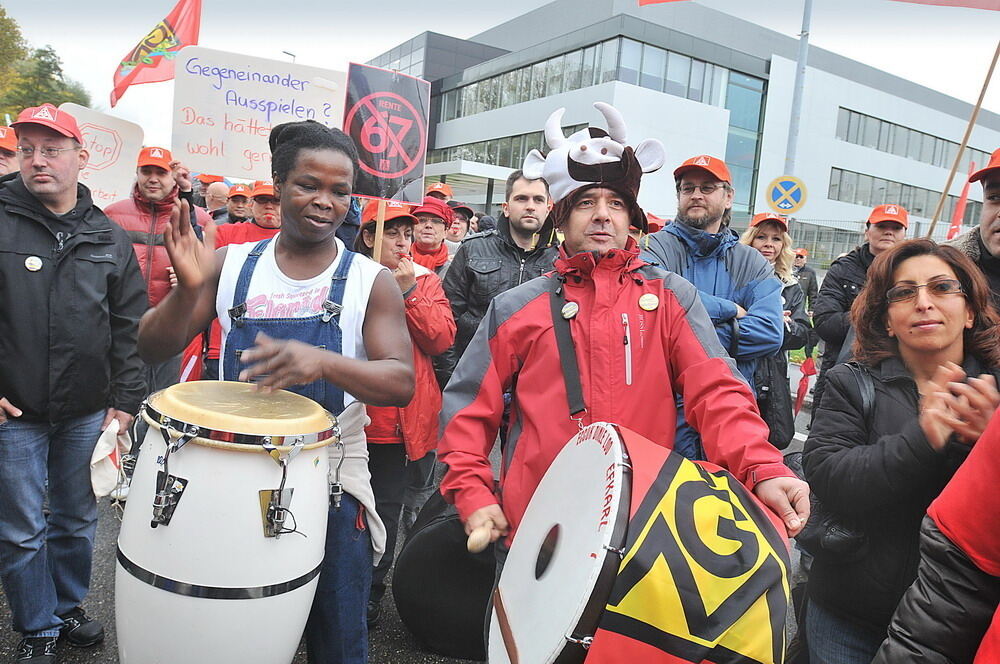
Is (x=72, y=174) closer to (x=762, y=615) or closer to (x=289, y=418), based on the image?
(x=289, y=418)

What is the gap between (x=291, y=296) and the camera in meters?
2.24

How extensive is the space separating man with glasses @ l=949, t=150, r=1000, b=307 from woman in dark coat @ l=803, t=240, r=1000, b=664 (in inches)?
27.6

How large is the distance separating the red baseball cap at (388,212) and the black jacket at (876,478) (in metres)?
2.48

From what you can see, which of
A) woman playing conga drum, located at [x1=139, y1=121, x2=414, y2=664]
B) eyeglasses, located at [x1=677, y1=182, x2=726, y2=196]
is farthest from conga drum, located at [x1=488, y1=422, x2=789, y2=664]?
eyeglasses, located at [x1=677, y1=182, x2=726, y2=196]

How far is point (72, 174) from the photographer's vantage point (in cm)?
317

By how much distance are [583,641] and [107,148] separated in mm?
5075

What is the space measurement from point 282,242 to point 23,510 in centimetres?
176

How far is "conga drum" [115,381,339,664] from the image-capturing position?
1772 millimetres

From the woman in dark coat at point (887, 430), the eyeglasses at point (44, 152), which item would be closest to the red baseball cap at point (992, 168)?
the woman in dark coat at point (887, 430)

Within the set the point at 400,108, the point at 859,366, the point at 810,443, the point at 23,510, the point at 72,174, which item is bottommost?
the point at 23,510

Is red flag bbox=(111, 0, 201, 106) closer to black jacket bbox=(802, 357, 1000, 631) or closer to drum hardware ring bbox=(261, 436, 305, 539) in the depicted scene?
drum hardware ring bbox=(261, 436, 305, 539)

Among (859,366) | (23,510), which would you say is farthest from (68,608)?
(859,366)

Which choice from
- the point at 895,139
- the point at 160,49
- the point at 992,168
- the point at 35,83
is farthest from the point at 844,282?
the point at 35,83

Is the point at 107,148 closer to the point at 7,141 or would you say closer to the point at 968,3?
the point at 7,141
